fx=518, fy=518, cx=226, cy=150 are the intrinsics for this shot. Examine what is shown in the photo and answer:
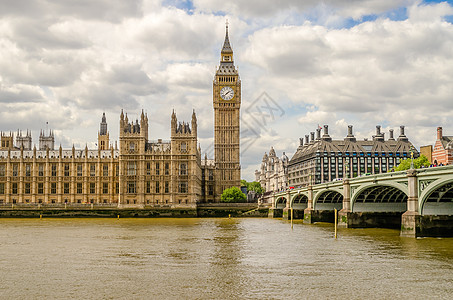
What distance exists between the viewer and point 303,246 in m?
38.7

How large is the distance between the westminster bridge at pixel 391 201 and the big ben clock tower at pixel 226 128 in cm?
3231

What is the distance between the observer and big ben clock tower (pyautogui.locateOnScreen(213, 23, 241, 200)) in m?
125

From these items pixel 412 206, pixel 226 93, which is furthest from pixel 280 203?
pixel 412 206

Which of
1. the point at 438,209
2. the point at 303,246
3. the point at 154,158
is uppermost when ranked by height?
the point at 154,158

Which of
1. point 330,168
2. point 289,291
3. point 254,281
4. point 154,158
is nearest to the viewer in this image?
point 289,291

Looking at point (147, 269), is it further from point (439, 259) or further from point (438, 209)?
point (438, 209)

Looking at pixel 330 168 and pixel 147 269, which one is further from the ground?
pixel 330 168

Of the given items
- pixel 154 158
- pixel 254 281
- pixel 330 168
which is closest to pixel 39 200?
pixel 154 158

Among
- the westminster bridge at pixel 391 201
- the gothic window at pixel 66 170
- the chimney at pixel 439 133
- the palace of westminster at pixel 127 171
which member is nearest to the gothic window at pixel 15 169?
the palace of westminster at pixel 127 171

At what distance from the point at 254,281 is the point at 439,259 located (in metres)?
12.7

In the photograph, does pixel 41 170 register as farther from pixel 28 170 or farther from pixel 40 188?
pixel 40 188

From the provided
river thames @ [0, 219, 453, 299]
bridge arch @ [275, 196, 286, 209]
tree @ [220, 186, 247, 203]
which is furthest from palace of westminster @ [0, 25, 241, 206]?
river thames @ [0, 219, 453, 299]

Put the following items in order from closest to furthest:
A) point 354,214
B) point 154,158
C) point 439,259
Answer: point 439,259 → point 354,214 → point 154,158

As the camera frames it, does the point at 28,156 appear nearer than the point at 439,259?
No
